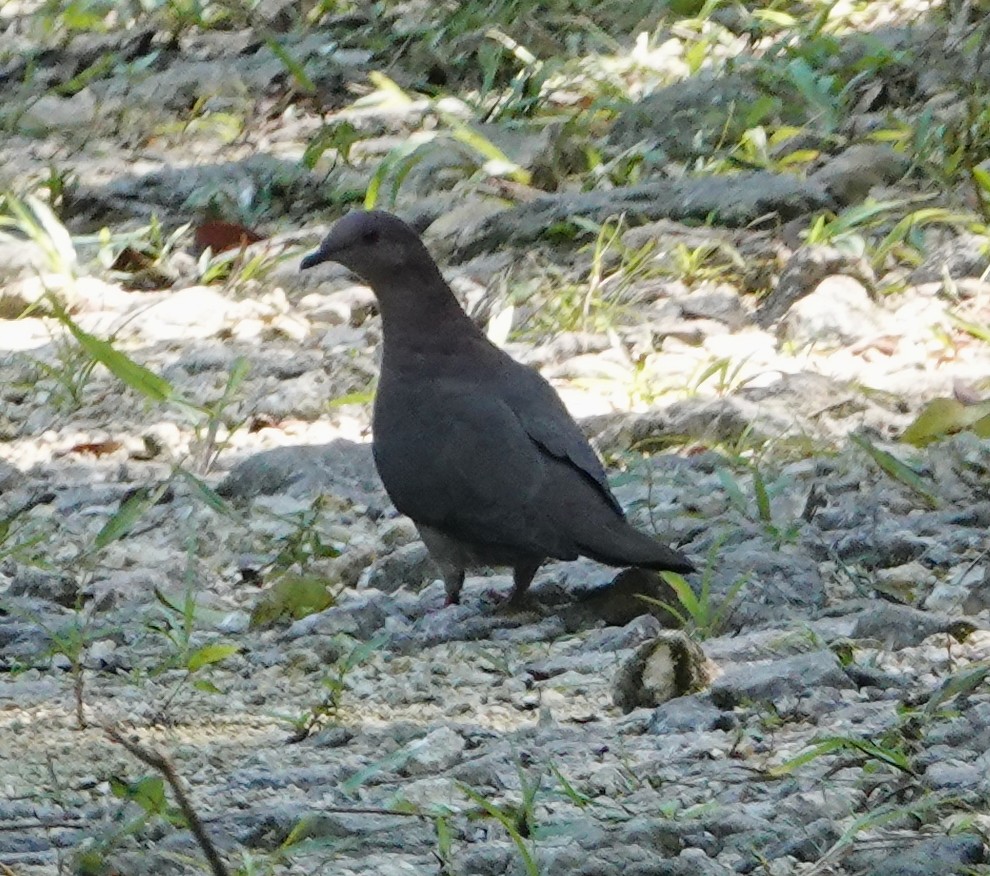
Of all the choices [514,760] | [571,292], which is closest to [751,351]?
[571,292]

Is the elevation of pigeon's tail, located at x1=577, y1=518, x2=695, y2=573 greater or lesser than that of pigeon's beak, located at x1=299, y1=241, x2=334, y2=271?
lesser

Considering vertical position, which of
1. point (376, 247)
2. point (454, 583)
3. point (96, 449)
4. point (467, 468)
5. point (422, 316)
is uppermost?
point (376, 247)

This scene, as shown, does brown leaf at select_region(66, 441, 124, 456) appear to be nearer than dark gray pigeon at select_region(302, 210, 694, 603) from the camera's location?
No

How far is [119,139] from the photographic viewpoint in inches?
332

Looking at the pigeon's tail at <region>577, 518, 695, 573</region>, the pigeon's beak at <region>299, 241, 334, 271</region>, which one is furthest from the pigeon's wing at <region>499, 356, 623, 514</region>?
the pigeon's beak at <region>299, 241, 334, 271</region>

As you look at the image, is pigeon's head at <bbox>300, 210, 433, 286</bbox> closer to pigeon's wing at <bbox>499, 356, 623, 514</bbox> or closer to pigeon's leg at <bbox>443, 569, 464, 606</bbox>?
pigeon's wing at <bbox>499, 356, 623, 514</bbox>

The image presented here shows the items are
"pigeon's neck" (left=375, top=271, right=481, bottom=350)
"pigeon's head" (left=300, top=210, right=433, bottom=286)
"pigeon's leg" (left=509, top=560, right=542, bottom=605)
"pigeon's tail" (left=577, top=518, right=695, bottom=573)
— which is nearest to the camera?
"pigeon's tail" (left=577, top=518, right=695, bottom=573)

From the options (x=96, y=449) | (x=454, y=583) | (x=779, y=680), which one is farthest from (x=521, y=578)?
(x=96, y=449)

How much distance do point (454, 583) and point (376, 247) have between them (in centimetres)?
98

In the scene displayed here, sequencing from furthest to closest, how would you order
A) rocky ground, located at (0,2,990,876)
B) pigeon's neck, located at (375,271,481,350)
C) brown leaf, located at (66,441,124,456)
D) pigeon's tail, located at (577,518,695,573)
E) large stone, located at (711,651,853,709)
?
1. brown leaf, located at (66,441,124,456)
2. pigeon's neck, located at (375,271,481,350)
3. pigeon's tail, located at (577,518,695,573)
4. large stone, located at (711,651,853,709)
5. rocky ground, located at (0,2,990,876)

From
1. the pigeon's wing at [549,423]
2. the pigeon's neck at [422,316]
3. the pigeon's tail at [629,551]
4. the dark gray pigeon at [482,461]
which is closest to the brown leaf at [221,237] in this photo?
the pigeon's neck at [422,316]

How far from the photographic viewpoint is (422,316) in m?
4.84

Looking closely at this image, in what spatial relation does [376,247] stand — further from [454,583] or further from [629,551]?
[629,551]

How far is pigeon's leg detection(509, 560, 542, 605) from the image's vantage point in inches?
170
